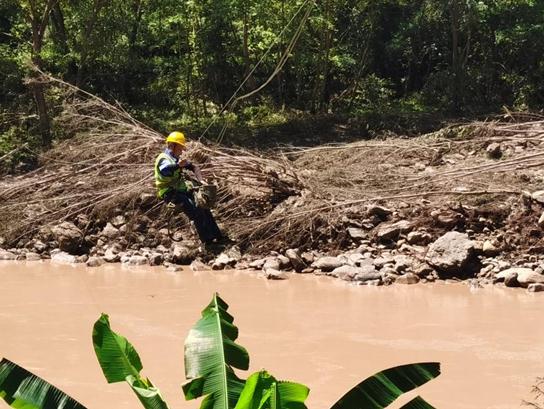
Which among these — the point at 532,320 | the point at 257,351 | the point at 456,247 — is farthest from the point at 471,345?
the point at 456,247

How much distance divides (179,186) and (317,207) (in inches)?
64.6

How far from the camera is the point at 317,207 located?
9328mm

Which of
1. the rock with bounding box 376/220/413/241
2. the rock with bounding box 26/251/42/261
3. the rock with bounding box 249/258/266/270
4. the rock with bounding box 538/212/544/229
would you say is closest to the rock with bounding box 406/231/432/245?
the rock with bounding box 376/220/413/241

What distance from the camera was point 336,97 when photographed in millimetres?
17234

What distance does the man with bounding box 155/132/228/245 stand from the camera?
9164 millimetres

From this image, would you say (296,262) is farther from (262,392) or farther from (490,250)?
(262,392)

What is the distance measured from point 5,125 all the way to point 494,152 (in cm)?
983

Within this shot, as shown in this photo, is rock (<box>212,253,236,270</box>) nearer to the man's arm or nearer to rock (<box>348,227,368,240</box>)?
the man's arm

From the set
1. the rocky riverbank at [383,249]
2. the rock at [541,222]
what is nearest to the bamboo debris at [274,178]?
the rocky riverbank at [383,249]

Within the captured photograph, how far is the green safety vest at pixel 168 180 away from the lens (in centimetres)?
916

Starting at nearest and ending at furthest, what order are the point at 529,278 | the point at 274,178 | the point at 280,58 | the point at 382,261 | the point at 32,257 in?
the point at 529,278 → the point at 382,261 → the point at 32,257 → the point at 274,178 → the point at 280,58

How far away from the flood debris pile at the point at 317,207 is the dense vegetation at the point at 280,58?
388 cm

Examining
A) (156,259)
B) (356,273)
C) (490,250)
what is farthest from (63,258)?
(490,250)

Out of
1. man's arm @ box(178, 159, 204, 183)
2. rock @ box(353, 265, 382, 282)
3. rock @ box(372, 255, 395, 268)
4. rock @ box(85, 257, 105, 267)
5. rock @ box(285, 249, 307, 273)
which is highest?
man's arm @ box(178, 159, 204, 183)
